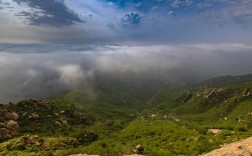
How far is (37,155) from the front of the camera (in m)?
146

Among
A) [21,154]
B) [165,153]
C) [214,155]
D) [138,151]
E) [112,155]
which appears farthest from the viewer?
[21,154]

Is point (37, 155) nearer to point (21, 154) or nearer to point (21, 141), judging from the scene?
point (21, 154)

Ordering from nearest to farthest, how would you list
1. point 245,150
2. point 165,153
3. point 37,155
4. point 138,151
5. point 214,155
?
point 245,150
point 214,155
point 138,151
point 165,153
point 37,155

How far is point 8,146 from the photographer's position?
191 m

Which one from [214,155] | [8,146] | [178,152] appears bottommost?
[8,146]

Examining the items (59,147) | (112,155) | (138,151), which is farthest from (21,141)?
(112,155)

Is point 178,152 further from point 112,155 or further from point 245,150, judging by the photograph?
point 245,150

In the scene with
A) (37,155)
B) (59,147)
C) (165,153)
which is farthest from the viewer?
(59,147)

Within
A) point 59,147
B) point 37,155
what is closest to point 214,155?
point 37,155

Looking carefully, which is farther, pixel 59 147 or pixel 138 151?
pixel 59 147

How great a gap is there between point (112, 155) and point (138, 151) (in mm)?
22742

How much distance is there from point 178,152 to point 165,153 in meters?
5.93

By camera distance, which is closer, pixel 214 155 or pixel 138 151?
pixel 214 155

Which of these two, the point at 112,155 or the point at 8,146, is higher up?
the point at 112,155
